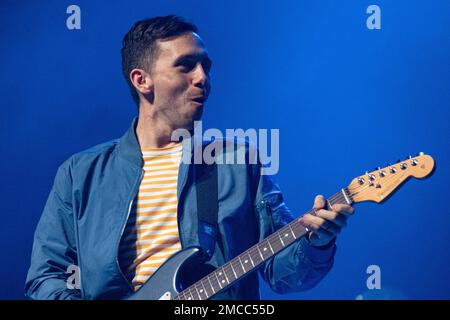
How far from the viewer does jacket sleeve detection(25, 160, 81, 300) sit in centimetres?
232

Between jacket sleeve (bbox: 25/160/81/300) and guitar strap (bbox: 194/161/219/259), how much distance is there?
493 mm

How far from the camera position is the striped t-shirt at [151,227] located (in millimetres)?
2250

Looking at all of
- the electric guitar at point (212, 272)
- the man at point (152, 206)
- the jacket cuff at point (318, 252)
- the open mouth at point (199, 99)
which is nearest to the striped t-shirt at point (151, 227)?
the man at point (152, 206)

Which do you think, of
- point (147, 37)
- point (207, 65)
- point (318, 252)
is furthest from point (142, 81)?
point (318, 252)

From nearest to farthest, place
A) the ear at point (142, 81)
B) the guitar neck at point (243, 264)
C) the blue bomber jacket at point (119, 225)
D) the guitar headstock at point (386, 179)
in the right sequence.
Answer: the guitar headstock at point (386, 179) → the guitar neck at point (243, 264) → the blue bomber jacket at point (119, 225) → the ear at point (142, 81)

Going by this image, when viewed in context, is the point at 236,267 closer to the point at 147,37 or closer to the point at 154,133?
the point at 154,133

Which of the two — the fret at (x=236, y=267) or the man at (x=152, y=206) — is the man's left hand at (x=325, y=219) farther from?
the fret at (x=236, y=267)

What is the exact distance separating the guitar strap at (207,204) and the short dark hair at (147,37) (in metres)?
0.46

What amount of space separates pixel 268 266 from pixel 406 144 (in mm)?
728

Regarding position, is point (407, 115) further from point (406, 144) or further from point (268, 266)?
point (268, 266)

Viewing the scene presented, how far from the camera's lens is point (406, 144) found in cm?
253

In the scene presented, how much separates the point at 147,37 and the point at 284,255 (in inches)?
38.4

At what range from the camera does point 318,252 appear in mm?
2076

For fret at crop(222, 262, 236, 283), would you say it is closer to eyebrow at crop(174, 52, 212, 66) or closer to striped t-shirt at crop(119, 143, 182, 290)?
striped t-shirt at crop(119, 143, 182, 290)
